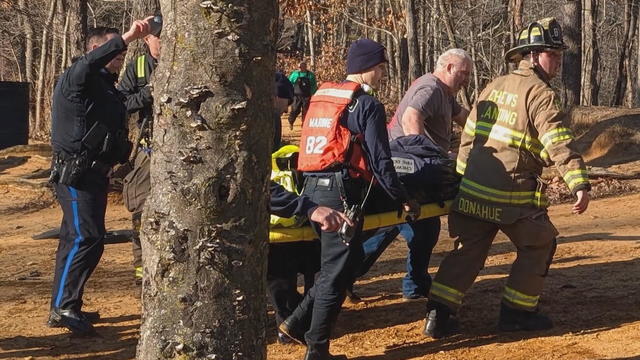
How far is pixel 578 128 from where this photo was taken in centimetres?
1628

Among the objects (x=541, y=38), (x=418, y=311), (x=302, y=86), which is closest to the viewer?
(x=541, y=38)

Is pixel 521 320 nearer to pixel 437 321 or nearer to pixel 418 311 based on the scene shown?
pixel 437 321

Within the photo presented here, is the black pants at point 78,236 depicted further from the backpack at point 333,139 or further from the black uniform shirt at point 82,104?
the backpack at point 333,139

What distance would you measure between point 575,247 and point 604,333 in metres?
2.91

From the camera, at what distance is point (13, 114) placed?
66.0 feet

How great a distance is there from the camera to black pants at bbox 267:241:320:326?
→ 6.17m

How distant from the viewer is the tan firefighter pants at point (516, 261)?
589 centimetres

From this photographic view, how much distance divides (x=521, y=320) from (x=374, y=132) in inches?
67.0

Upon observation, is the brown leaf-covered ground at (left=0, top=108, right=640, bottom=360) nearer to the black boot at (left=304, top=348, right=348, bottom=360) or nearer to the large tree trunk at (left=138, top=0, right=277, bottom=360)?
the black boot at (left=304, top=348, right=348, bottom=360)

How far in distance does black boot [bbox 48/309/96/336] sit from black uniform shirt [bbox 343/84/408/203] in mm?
2392

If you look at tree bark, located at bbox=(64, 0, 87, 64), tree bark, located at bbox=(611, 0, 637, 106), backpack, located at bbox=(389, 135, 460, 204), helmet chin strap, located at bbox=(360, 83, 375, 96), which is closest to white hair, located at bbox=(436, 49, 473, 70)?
backpack, located at bbox=(389, 135, 460, 204)

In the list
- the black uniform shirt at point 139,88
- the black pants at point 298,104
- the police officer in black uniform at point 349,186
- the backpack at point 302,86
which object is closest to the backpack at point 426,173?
the police officer in black uniform at point 349,186

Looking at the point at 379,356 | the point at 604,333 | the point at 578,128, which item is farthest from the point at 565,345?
the point at 578,128

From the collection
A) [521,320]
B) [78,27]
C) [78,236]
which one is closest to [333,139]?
[521,320]
